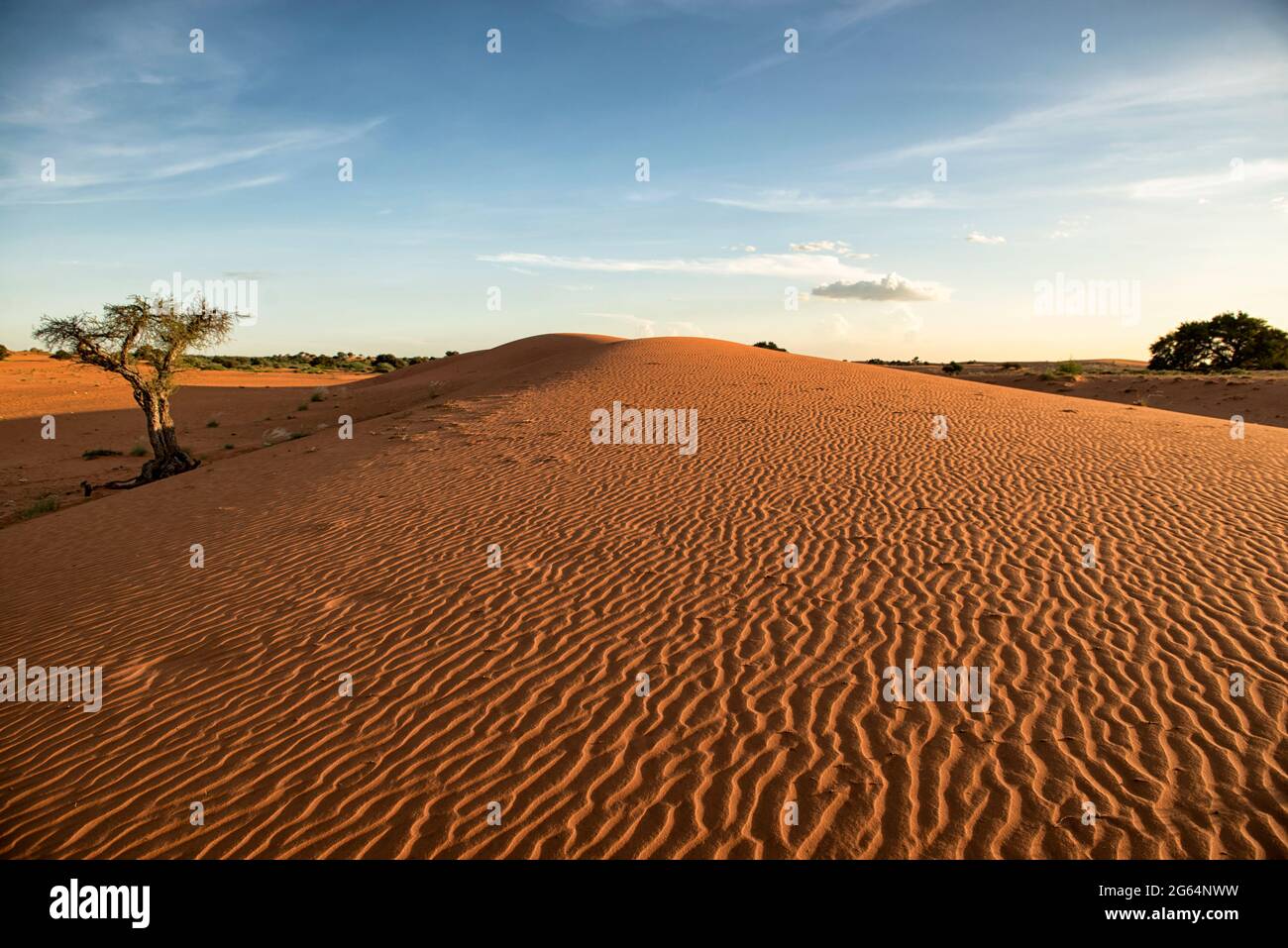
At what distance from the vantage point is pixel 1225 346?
4544cm

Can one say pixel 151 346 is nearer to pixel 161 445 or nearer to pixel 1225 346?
pixel 161 445

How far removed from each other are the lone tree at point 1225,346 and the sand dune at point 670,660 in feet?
140

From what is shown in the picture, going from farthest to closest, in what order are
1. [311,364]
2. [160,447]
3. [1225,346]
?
[311,364] → [1225,346] → [160,447]

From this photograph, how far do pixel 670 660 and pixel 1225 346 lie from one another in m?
56.8

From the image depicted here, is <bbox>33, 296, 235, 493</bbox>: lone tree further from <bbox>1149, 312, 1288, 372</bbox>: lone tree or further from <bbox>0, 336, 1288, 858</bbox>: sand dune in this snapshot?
<bbox>1149, 312, 1288, 372</bbox>: lone tree

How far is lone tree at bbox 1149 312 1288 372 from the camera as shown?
145ft

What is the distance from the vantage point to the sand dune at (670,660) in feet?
13.6

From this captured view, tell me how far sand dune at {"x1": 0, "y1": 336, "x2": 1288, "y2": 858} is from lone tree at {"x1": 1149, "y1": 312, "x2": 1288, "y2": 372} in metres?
42.6

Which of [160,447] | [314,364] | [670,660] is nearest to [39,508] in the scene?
[160,447]

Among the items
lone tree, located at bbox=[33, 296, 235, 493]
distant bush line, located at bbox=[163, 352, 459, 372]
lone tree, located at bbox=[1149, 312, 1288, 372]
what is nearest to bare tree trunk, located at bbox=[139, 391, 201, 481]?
lone tree, located at bbox=[33, 296, 235, 493]

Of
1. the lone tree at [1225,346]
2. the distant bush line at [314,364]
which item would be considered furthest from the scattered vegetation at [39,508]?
the lone tree at [1225,346]

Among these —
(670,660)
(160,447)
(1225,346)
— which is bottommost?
(670,660)

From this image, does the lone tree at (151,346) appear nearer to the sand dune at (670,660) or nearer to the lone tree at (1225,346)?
the sand dune at (670,660)
